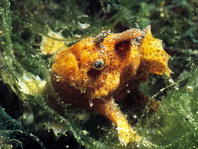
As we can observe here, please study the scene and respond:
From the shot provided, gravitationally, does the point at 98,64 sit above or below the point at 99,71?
above

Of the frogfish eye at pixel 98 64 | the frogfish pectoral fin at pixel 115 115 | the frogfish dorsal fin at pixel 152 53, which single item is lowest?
the frogfish pectoral fin at pixel 115 115

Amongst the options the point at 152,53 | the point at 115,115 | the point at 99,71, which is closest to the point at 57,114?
the point at 99,71

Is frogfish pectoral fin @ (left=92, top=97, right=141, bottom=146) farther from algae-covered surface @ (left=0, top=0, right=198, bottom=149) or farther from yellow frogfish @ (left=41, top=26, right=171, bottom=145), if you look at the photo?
algae-covered surface @ (left=0, top=0, right=198, bottom=149)

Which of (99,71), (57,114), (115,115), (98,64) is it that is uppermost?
(98,64)

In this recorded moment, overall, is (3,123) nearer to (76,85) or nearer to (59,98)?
(59,98)

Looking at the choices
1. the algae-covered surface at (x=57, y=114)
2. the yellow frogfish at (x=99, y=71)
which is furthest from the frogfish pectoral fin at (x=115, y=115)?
the algae-covered surface at (x=57, y=114)

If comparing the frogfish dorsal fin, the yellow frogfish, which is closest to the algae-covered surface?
the yellow frogfish

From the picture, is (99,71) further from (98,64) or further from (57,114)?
(57,114)

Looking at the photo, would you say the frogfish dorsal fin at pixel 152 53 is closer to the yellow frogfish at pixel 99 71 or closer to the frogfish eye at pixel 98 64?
the yellow frogfish at pixel 99 71
